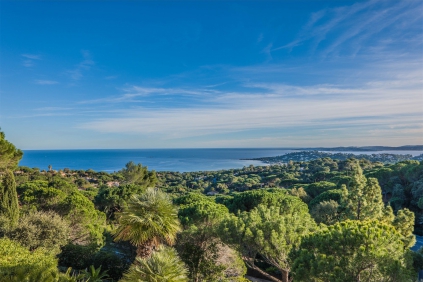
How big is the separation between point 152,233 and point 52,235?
606 centimetres

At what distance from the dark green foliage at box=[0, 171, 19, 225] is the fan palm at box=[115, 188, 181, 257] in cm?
905

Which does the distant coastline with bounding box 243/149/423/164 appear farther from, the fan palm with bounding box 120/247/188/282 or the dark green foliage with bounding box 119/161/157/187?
the fan palm with bounding box 120/247/188/282

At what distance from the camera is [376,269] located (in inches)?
261

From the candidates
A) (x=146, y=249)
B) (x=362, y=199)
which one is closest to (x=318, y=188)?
(x=362, y=199)

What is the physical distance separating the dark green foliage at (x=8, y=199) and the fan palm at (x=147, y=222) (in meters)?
9.05

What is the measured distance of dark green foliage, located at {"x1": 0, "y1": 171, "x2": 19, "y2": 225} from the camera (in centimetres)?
1401

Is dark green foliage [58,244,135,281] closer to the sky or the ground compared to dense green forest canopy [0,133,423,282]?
closer to the ground

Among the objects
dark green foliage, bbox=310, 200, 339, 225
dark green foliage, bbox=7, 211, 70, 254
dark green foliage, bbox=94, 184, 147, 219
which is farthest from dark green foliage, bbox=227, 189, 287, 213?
dark green foliage, bbox=7, 211, 70, 254

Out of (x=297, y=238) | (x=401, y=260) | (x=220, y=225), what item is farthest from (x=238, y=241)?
(x=401, y=260)

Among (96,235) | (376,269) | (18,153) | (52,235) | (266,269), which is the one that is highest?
(18,153)

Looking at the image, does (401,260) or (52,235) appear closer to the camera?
(401,260)

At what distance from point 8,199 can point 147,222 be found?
10.7m

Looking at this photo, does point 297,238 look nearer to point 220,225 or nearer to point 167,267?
point 220,225

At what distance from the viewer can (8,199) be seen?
14.3 meters
